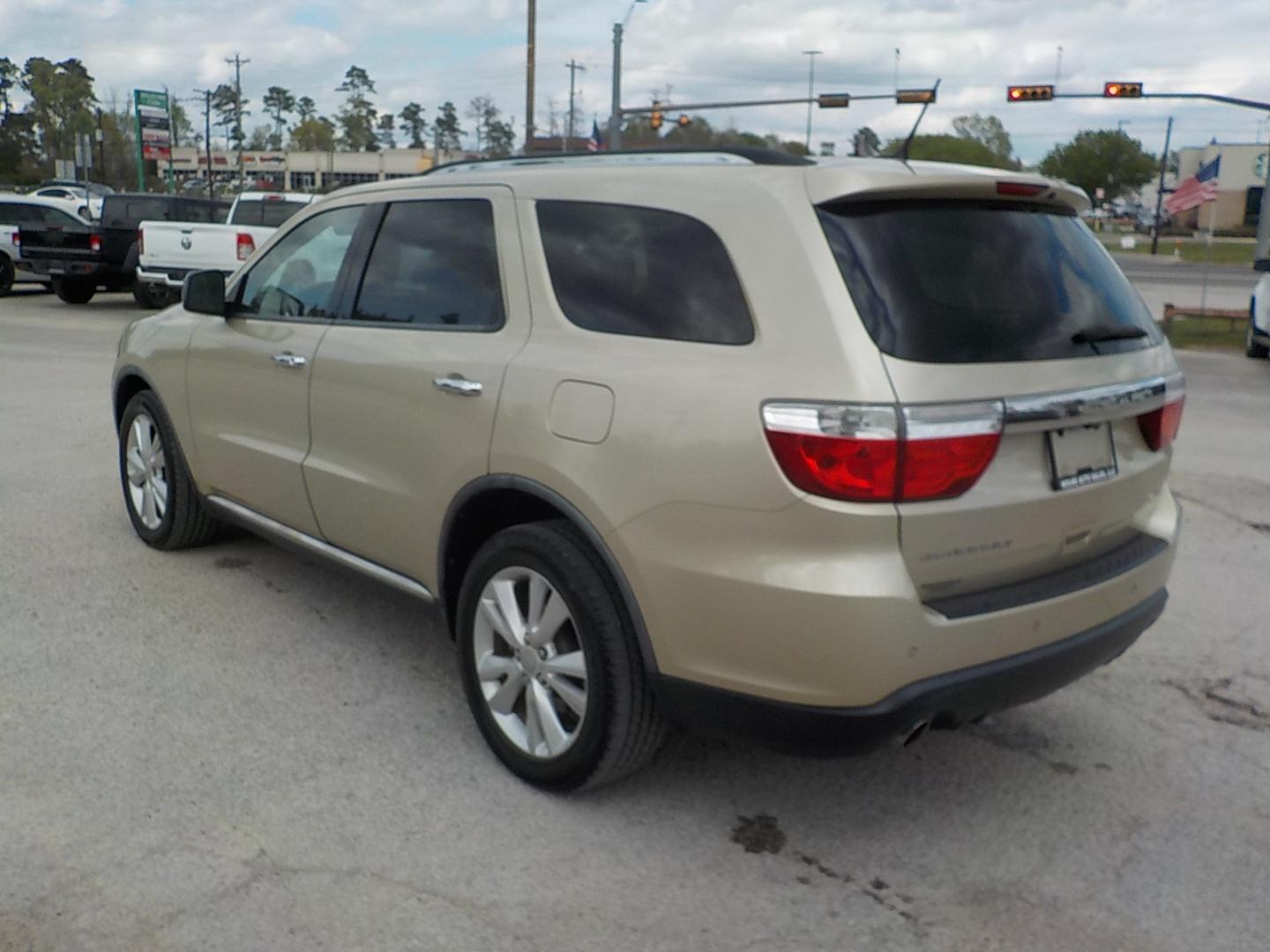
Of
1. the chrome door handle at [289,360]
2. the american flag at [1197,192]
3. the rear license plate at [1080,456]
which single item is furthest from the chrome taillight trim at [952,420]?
the american flag at [1197,192]

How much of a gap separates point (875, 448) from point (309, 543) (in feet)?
8.41

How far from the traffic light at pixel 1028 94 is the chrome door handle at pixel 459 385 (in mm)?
35530

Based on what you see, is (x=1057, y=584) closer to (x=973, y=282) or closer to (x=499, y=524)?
(x=973, y=282)

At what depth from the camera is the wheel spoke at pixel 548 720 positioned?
11.3ft

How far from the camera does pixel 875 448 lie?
109 inches

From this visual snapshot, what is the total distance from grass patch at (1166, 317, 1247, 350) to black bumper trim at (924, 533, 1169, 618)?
46.2 ft

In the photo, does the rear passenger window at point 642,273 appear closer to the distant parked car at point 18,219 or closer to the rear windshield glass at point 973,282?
the rear windshield glass at point 973,282

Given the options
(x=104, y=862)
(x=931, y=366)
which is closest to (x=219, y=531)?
(x=104, y=862)

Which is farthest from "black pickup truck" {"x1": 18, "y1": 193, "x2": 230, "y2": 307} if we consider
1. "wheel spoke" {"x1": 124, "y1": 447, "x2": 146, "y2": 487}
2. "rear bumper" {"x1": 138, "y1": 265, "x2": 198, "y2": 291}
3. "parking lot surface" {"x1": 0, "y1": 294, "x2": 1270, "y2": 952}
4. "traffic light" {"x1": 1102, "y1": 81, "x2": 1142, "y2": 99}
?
"traffic light" {"x1": 1102, "y1": 81, "x2": 1142, "y2": 99}

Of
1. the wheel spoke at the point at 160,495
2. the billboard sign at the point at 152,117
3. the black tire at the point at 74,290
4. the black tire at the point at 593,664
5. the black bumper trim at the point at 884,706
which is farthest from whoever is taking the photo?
the billboard sign at the point at 152,117

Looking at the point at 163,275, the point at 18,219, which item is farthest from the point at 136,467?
the point at 18,219

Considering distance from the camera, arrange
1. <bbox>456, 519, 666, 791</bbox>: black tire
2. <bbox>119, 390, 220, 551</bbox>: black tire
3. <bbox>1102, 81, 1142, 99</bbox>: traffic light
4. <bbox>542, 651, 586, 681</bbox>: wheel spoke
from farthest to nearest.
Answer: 1. <bbox>1102, 81, 1142, 99</bbox>: traffic light
2. <bbox>119, 390, 220, 551</bbox>: black tire
3. <bbox>542, 651, 586, 681</bbox>: wheel spoke
4. <bbox>456, 519, 666, 791</bbox>: black tire

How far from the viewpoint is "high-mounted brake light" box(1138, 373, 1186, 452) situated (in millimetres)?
3463

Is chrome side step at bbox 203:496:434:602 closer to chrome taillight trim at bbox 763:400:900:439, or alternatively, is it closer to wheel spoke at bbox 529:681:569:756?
wheel spoke at bbox 529:681:569:756
